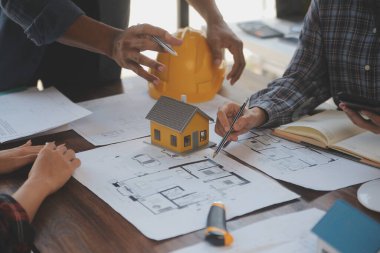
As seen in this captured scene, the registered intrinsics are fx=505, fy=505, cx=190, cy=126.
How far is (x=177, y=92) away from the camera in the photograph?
1.38 meters

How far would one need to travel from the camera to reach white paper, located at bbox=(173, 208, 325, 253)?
74cm

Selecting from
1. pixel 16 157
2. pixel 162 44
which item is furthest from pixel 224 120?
pixel 16 157

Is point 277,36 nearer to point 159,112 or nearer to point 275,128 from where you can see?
point 275,128

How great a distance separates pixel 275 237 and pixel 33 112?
75cm

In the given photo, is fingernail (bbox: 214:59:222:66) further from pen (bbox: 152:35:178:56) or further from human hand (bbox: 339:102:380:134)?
human hand (bbox: 339:102:380:134)

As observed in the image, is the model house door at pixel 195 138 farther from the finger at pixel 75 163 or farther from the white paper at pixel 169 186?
the finger at pixel 75 163

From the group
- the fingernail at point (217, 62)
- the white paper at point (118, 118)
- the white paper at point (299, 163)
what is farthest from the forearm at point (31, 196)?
the fingernail at point (217, 62)

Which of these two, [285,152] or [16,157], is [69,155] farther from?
[285,152]

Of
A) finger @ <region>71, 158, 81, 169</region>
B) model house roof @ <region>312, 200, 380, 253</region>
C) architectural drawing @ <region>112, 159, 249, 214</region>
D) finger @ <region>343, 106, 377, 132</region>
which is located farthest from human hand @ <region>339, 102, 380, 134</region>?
finger @ <region>71, 158, 81, 169</region>

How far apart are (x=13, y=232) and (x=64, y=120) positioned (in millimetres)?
468

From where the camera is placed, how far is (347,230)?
69cm

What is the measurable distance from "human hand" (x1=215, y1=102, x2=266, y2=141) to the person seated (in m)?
0.33

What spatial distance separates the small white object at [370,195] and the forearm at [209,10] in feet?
2.48

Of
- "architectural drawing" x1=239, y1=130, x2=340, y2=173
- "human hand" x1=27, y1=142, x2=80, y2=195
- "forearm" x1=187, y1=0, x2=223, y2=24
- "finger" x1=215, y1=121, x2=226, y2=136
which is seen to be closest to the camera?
"human hand" x1=27, y1=142, x2=80, y2=195
